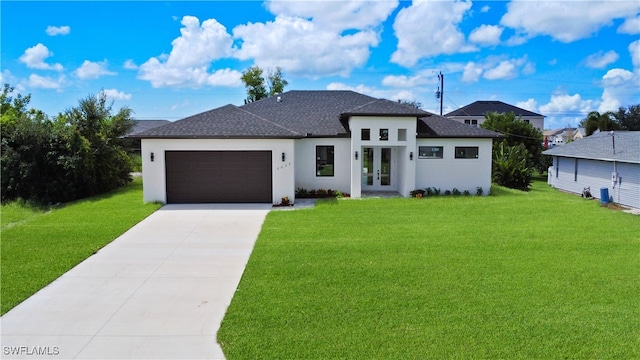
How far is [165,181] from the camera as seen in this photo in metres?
16.4

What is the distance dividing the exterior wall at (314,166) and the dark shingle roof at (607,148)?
37.5 ft

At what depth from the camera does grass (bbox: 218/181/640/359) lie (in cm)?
571

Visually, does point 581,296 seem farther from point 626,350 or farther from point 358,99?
point 358,99

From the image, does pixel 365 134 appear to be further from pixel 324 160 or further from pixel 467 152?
pixel 467 152

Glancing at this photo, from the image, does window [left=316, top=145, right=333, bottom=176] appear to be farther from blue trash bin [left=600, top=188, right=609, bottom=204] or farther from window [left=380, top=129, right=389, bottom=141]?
blue trash bin [left=600, top=188, right=609, bottom=204]

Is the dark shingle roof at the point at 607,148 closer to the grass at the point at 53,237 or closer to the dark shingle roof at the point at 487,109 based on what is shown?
the grass at the point at 53,237

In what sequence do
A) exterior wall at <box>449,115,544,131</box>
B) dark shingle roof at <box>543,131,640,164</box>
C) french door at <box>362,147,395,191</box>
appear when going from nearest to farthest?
dark shingle roof at <box>543,131,640,164</box> < french door at <box>362,147,395,191</box> < exterior wall at <box>449,115,544,131</box>

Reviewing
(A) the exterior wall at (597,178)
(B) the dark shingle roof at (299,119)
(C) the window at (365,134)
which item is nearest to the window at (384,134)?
(C) the window at (365,134)

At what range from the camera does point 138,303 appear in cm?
725

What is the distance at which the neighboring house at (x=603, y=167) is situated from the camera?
1808 cm

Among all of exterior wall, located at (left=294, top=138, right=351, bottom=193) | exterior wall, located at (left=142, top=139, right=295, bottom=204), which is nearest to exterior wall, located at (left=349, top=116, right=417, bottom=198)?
exterior wall, located at (left=294, top=138, right=351, bottom=193)

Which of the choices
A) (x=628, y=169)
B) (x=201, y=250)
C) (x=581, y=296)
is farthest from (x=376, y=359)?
(x=628, y=169)

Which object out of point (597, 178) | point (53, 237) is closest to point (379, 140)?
point (597, 178)

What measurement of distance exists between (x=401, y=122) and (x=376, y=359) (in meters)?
13.8
